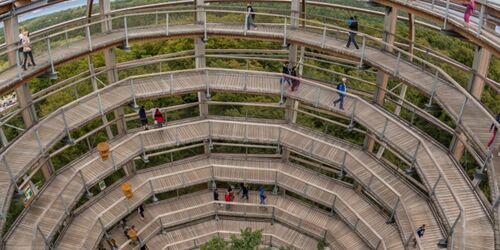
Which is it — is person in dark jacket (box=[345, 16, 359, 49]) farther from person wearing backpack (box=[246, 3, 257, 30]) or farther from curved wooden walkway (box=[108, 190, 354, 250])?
curved wooden walkway (box=[108, 190, 354, 250])

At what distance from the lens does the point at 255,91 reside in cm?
2562

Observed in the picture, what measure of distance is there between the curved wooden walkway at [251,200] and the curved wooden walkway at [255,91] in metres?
4.15

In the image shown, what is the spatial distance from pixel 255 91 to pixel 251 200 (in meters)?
6.48

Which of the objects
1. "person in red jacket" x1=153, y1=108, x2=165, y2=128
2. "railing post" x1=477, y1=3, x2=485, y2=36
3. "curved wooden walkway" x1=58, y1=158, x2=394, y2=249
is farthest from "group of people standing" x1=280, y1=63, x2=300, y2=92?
"railing post" x1=477, y1=3, x2=485, y2=36

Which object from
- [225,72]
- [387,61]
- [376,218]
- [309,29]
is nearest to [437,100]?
[387,61]

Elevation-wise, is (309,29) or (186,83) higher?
(309,29)

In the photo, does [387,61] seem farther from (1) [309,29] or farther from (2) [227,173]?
(2) [227,173]

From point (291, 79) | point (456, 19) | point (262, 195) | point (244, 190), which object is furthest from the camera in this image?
point (244, 190)

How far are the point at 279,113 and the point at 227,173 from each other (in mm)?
6068

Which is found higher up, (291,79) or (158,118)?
(291,79)

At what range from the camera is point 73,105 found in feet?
77.9

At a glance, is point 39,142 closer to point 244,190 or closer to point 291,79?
point 244,190

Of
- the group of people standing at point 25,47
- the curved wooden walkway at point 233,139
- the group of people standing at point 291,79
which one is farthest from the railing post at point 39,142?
the group of people standing at point 291,79

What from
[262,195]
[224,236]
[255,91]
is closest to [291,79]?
[255,91]
